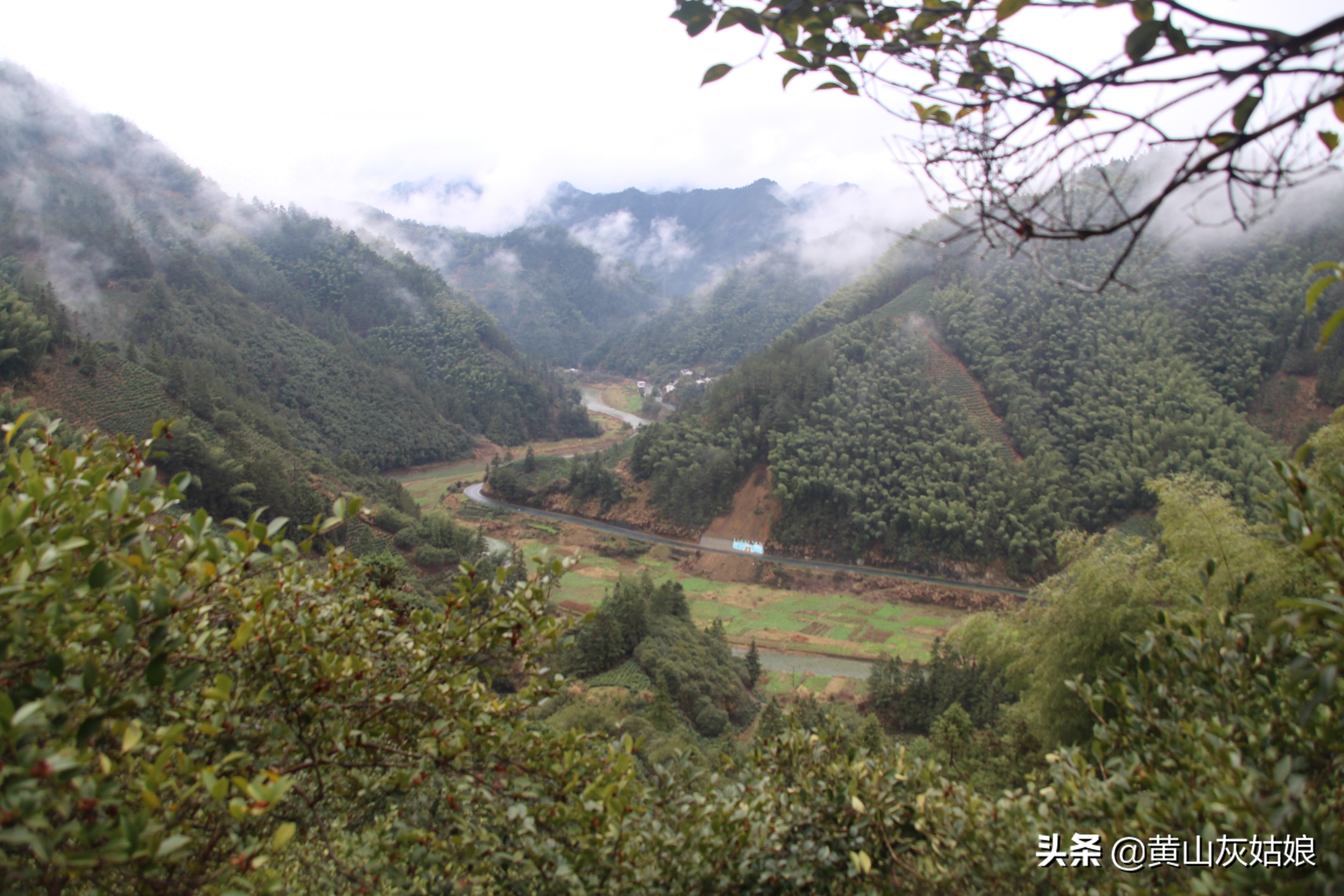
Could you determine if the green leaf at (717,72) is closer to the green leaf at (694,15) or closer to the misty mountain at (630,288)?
the green leaf at (694,15)

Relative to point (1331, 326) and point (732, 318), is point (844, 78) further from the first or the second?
point (732, 318)

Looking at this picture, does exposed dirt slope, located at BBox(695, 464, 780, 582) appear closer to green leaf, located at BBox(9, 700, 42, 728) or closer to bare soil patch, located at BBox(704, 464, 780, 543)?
bare soil patch, located at BBox(704, 464, 780, 543)

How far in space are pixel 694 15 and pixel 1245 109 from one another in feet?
6.60

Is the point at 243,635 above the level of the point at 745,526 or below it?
above

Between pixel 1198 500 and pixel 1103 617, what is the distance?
3662mm

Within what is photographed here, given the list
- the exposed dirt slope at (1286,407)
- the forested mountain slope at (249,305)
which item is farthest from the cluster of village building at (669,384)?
the exposed dirt slope at (1286,407)

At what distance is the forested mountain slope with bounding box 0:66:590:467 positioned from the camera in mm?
56781

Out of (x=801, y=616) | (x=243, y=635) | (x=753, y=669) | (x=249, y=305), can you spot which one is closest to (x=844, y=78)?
(x=243, y=635)

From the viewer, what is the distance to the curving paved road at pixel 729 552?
3734 centimetres

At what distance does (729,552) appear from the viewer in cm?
4416

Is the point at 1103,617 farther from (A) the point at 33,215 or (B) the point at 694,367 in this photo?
(B) the point at 694,367

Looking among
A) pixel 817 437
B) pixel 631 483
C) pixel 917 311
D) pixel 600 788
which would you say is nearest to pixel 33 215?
pixel 631 483

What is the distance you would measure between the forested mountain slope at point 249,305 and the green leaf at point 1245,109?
44.6m

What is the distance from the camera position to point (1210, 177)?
2.67 m
